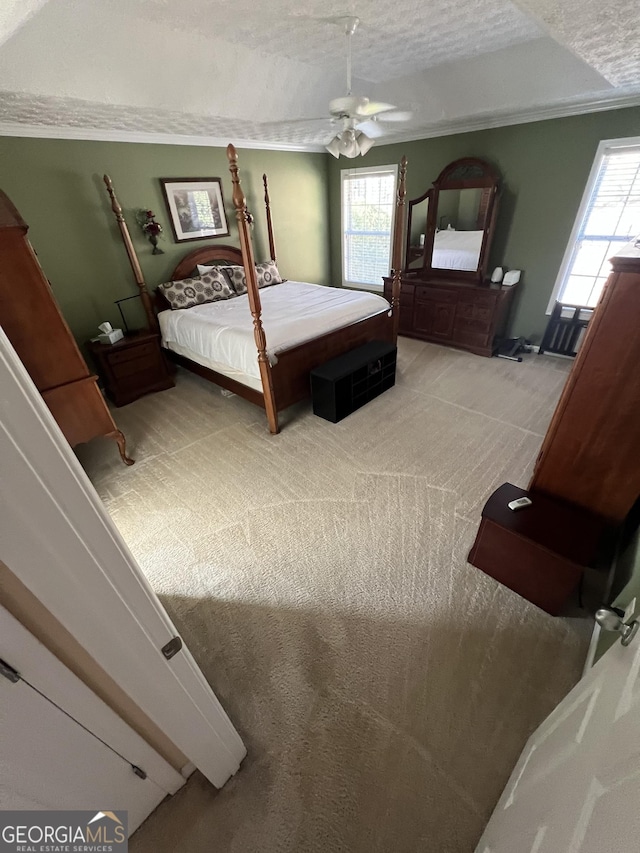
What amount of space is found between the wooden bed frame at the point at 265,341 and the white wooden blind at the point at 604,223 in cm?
192

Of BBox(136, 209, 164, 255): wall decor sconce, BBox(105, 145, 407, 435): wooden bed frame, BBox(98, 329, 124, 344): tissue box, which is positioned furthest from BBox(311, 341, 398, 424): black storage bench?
BBox(136, 209, 164, 255): wall decor sconce

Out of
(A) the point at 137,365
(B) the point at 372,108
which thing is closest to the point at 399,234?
(B) the point at 372,108

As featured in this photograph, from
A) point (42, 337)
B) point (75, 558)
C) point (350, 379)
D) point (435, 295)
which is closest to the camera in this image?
point (75, 558)

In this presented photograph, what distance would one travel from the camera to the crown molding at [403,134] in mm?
2836

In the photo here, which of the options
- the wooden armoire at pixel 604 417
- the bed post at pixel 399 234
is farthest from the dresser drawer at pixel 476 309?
the wooden armoire at pixel 604 417

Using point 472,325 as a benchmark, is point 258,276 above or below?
above

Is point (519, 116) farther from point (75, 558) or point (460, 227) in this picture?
point (75, 558)

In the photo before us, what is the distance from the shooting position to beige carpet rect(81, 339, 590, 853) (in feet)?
3.68

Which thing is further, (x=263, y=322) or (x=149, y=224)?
(x=149, y=224)

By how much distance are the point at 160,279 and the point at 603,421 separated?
4157 mm

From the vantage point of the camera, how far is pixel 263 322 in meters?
3.05

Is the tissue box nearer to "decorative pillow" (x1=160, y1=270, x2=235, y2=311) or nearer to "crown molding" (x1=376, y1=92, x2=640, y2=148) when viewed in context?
"decorative pillow" (x1=160, y1=270, x2=235, y2=311)

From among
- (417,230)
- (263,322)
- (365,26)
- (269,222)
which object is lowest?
(263,322)

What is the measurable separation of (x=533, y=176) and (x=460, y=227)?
767mm
